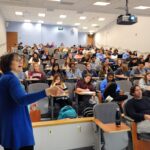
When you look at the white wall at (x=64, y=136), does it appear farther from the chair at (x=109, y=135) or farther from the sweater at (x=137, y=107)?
the sweater at (x=137, y=107)

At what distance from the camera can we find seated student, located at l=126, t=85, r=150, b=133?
3.60m

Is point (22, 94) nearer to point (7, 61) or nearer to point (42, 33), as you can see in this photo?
point (7, 61)

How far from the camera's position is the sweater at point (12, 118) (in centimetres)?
186

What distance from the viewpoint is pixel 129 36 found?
52.1ft

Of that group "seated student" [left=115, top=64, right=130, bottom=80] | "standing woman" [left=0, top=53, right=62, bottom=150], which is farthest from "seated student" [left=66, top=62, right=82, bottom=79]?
"standing woman" [left=0, top=53, right=62, bottom=150]

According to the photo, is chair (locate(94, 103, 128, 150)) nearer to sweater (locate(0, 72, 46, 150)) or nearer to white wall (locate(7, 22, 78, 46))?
sweater (locate(0, 72, 46, 150))

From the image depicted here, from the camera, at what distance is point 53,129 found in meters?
3.59

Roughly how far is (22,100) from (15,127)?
26 centimetres

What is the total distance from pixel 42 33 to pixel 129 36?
7510 millimetres

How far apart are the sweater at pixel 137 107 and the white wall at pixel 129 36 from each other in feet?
32.2

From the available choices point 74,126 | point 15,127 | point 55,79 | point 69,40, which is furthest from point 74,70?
point 69,40

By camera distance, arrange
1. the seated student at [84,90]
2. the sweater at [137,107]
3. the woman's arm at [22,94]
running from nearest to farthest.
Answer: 1. the woman's arm at [22,94]
2. the sweater at [137,107]
3. the seated student at [84,90]

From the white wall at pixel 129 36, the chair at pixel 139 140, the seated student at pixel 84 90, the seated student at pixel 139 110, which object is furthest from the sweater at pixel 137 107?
the white wall at pixel 129 36

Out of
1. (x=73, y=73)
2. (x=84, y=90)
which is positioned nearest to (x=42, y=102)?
(x=84, y=90)
